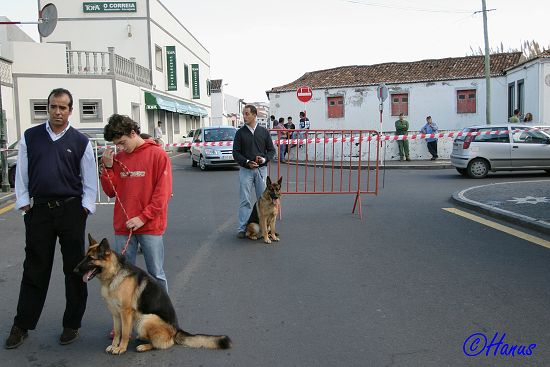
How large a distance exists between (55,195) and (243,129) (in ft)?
13.9

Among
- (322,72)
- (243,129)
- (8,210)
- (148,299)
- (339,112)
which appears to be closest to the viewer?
(148,299)

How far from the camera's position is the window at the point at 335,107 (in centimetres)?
3862

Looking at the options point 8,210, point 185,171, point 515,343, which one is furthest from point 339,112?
point 515,343

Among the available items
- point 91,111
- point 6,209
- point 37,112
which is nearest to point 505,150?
point 6,209

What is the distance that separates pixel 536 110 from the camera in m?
26.0

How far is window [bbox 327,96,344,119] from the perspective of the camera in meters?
38.6

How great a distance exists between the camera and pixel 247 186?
8234 mm

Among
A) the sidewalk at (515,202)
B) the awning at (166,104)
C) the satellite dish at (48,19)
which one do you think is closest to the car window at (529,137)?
the sidewalk at (515,202)

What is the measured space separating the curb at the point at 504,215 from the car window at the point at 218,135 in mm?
11101

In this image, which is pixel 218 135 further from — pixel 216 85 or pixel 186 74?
pixel 216 85

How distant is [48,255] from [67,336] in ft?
2.17

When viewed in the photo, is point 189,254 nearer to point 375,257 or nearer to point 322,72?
point 375,257

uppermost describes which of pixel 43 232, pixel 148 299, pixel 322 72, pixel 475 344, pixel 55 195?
pixel 322 72

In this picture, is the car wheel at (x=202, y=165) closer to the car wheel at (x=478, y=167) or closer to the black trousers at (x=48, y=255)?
the car wheel at (x=478, y=167)
